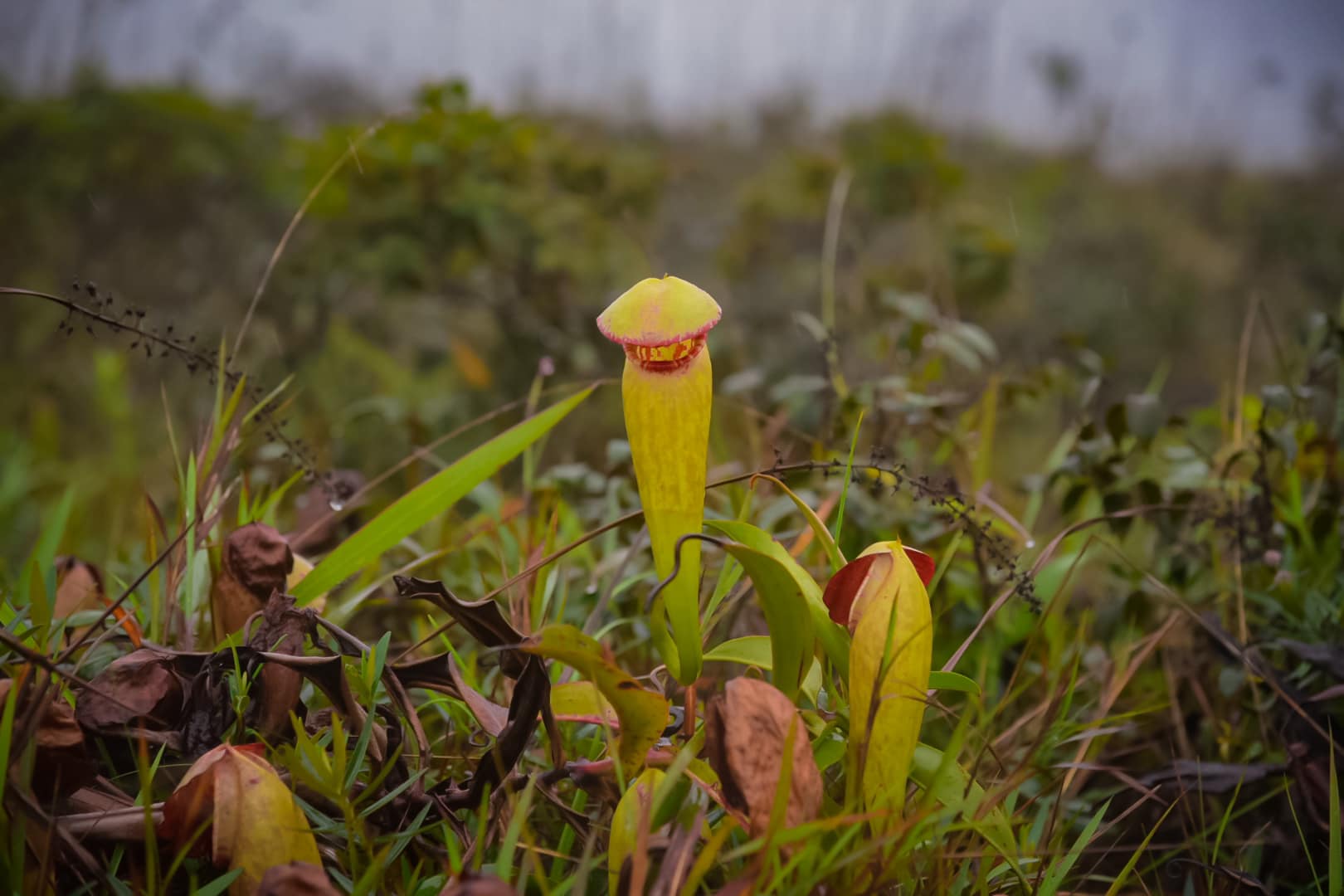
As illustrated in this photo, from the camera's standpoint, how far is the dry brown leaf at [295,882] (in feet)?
1.75

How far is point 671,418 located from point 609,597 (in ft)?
1.01

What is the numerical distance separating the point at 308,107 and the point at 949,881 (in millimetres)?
4889

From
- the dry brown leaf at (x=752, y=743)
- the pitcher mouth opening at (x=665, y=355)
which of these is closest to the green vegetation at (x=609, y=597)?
the dry brown leaf at (x=752, y=743)

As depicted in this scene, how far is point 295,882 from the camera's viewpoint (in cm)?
54

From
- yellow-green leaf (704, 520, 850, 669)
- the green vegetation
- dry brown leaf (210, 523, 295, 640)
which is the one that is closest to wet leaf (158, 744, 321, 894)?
the green vegetation

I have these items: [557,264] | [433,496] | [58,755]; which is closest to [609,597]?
[433,496]

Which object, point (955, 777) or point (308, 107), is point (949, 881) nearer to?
point (955, 777)

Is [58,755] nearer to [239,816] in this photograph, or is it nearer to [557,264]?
[239,816]

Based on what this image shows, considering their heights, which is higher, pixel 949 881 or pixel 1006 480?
pixel 949 881

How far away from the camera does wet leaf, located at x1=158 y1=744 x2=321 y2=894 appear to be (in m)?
0.59

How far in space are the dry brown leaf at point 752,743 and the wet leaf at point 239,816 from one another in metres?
0.27

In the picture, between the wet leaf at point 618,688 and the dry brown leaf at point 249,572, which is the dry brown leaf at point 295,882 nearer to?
the wet leaf at point 618,688

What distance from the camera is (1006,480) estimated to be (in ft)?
8.28

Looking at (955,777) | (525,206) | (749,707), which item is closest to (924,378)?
(955,777)
